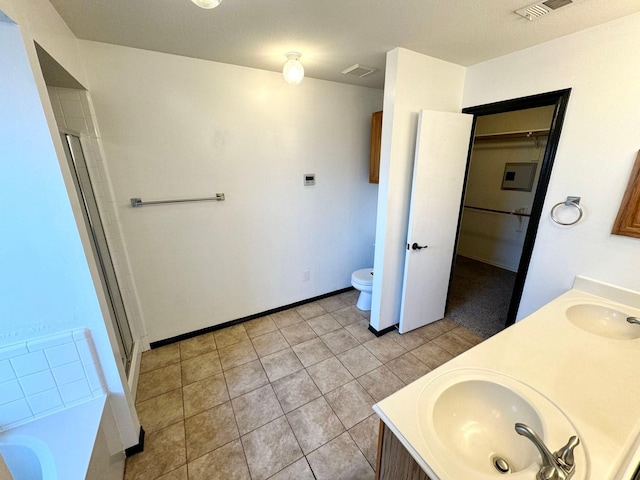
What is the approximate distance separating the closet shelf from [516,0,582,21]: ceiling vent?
225 cm

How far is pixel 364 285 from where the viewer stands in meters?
2.64

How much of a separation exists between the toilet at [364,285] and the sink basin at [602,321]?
1500 millimetres

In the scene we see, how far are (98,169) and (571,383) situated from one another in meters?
2.76

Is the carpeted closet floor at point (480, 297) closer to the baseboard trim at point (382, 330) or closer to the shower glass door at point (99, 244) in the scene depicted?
the baseboard trim at point (382, 330)

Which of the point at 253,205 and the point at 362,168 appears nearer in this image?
the point at 253,205

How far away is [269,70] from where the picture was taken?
85.0 inches

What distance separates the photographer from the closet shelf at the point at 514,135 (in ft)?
10.1

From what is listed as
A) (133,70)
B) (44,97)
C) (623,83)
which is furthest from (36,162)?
(623,83)

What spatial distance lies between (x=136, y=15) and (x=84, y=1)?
0.20 m

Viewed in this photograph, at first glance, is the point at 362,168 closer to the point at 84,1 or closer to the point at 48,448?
the point at 84,1

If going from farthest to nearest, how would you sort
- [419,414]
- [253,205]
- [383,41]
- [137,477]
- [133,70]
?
[253,205] → [133,70] → [383,41] → [137,477] → [419,414]

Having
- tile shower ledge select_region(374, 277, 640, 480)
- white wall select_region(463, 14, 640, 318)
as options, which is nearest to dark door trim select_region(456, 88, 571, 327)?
white wall select_region(463, 14, 640, 318)

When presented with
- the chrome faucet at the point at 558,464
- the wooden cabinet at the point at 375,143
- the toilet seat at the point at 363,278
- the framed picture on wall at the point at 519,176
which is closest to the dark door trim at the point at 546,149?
the wooden cabinet at the point at 375,143

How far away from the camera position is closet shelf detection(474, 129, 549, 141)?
3072 millimetres
